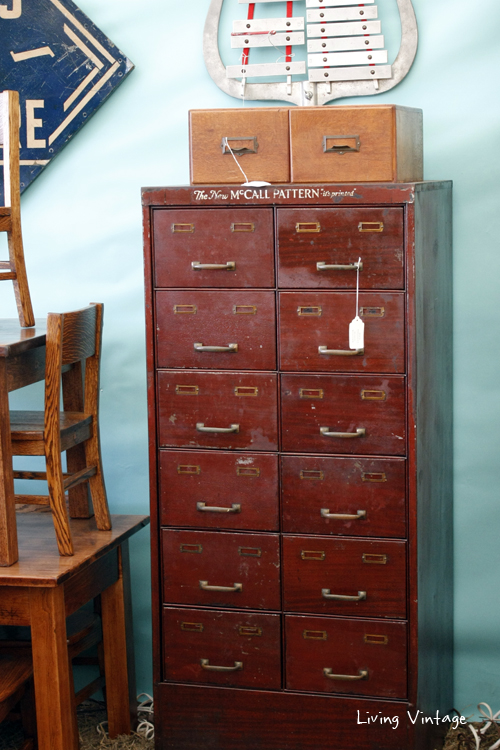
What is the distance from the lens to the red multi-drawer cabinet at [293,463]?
8.02 ft

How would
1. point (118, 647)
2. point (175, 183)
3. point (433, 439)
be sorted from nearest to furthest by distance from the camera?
point (433, 439) → point (118, 647) → point (175, 183)

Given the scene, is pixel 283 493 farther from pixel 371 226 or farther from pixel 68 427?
pixel 371 226

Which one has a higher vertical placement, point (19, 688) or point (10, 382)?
point (10, 382)

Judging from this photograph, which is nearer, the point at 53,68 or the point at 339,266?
the point at 339,266

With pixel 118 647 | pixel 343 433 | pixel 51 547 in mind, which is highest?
pixel 343 433

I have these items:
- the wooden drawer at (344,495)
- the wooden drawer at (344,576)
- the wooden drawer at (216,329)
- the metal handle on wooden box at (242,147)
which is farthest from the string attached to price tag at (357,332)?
the wooden drawer at (344,576)

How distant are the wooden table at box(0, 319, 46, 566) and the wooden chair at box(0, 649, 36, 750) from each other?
0.36 metres

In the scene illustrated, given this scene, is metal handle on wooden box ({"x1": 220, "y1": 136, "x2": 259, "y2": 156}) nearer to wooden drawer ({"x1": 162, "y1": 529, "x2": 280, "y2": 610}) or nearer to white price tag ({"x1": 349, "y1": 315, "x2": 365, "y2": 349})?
white price tag ({"x1": 349, "y1": 315, "x2": 365, "y2": 349})

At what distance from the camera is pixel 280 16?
9.93 feet

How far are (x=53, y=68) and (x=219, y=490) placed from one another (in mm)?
1725

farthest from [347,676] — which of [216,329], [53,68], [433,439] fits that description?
[53,68]

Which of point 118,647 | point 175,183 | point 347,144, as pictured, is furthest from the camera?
point 175,183

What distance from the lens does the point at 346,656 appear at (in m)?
2.59

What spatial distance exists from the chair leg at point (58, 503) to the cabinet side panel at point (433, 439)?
3.35 ft
